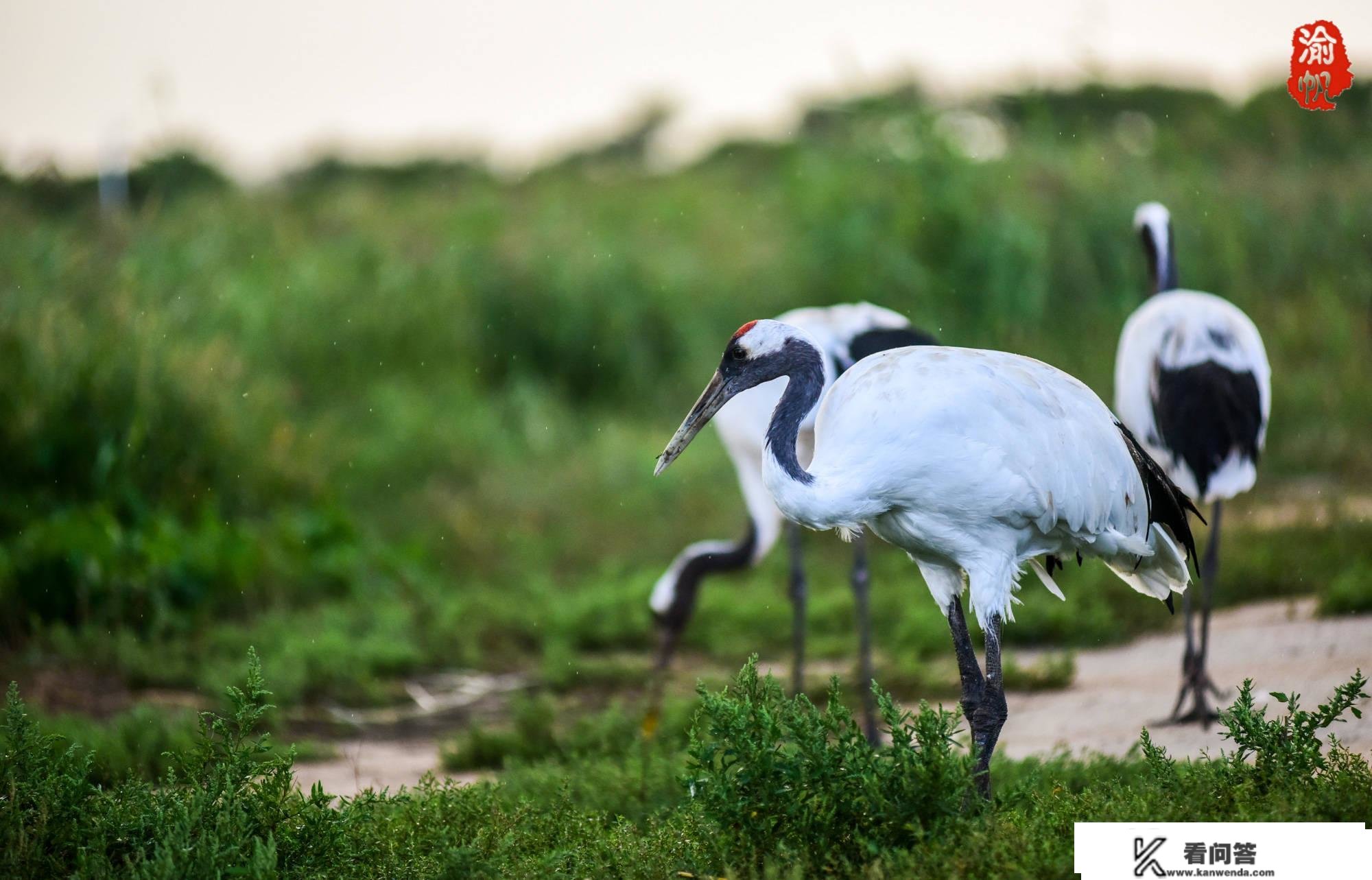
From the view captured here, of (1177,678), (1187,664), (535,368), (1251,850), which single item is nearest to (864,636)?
(1187,664)

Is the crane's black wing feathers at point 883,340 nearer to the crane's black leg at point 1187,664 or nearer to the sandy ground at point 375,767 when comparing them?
the crane's black leg at point 1187,664

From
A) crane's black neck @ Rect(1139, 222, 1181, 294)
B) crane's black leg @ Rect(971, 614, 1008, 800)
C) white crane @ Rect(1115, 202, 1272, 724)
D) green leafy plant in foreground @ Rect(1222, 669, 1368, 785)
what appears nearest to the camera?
green leafy plant in foreground @ Rect(1222, 669, 1368, 785)

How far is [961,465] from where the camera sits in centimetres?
413

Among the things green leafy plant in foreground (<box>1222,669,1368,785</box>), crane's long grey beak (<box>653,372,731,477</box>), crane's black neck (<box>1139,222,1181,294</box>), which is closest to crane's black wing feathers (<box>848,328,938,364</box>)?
crane's black neck (<box>1139,222,1181,294</box>)

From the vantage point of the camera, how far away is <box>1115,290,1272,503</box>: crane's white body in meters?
5.81

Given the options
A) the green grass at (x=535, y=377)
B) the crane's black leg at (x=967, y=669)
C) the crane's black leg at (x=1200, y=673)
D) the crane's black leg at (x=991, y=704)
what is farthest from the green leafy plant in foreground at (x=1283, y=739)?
the green grass at (x=535, y=377)

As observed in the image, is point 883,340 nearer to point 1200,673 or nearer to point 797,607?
point 797,607

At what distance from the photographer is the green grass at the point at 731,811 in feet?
11.6

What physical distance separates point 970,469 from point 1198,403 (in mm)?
2114

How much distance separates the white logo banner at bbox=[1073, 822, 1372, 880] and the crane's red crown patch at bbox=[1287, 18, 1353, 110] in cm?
344

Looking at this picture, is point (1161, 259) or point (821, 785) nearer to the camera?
point (821, 785)

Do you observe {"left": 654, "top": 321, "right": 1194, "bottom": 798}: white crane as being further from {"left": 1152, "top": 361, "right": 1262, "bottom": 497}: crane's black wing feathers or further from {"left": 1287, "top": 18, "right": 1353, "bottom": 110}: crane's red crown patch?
{"left": 1287, "top": 18, "right": 1353, "bottom": 110}: crane's red crown patch

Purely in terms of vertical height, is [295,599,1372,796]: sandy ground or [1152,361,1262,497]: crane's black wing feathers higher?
[1152,361,1262,497]: crane's black wing feathers

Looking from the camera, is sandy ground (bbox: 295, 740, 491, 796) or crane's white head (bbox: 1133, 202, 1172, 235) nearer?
sandy ground (bbox: 295, 740, 491, 796)
